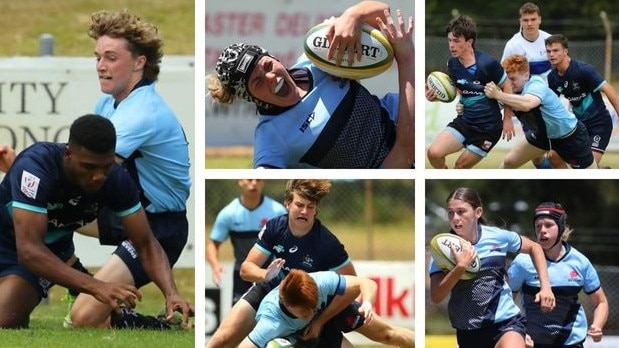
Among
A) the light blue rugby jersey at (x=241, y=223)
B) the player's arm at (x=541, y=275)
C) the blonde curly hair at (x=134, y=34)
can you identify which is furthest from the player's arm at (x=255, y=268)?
the player's arm at (x=541, y=275)

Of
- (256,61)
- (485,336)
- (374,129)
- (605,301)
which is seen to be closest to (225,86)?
(256,61)

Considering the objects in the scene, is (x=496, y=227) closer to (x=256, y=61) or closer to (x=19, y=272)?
(x=256, y=61)

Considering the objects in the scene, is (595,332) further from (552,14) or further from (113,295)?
(552,14)

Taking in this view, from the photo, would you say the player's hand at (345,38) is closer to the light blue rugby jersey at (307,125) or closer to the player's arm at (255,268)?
the light blue rugby jersey at (307,125)

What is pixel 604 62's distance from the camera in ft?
28.4

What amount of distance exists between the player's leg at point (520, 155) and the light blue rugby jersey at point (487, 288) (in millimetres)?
349

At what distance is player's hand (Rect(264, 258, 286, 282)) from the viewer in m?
6.16

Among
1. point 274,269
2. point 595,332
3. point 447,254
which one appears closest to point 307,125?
point 274,269

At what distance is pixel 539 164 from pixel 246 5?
8.59ft

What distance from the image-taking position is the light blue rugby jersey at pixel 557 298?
20.6 ft

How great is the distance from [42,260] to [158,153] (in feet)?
2.86

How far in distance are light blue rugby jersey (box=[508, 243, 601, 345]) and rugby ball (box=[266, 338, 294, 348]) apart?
1.18 meters

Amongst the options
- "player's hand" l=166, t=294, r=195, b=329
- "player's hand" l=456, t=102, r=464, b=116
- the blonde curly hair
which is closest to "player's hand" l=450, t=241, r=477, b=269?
"player's hand" l=456, t=102, r=464, b=116

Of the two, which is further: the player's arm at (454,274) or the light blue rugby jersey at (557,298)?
the light blue rugby jersey at (557,298)
